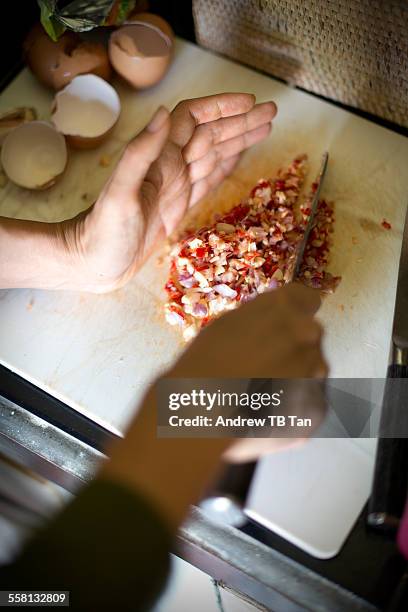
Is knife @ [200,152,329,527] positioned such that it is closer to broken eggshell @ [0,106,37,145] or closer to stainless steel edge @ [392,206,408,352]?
stainless steel edge @ [392,206,408,352]

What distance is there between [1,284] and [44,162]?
254 millimetres

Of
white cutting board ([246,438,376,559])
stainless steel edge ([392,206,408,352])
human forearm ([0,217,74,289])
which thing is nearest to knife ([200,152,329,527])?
white cutting board ([246,438,376,559])

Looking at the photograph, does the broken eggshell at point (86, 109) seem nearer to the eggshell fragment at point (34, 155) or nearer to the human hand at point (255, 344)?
the eggshell fragment at point (34, 155)

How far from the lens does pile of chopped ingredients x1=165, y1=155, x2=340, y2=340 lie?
Result: 1006 mm

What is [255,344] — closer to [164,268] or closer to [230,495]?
[230,495]

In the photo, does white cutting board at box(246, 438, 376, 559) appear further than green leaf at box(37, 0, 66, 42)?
No

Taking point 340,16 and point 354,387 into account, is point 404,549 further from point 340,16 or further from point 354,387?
point 340,16

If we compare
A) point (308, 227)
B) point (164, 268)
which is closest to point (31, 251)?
point (164, 268)

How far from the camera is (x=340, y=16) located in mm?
1034

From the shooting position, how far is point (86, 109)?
1171 mm

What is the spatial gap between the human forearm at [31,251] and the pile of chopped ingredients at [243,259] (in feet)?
0.61

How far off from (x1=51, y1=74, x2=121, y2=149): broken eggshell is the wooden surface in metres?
0.04
